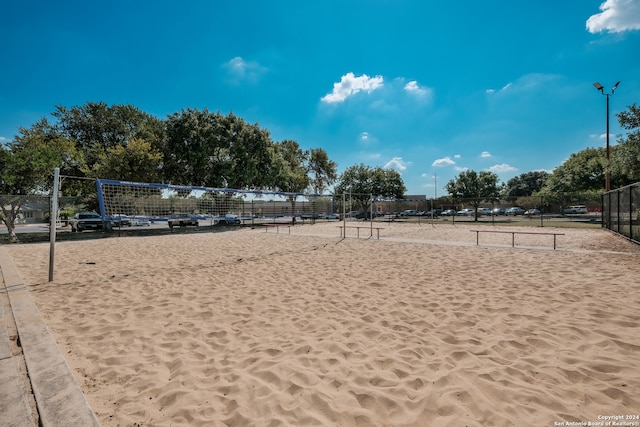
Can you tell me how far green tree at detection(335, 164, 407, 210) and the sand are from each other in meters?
33.9

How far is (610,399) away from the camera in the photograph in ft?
7.82

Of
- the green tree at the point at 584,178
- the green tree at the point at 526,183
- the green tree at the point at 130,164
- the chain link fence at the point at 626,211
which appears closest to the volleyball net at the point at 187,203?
the green tree at the point at 130,164

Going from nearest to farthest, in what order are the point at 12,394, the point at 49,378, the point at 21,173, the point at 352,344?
the point at 12,394
the point at 49,378
the point at 352,344
the point at 21,173

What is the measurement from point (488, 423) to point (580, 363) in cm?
161

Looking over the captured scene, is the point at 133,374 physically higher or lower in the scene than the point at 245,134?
lower

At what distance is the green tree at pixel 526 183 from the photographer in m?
86.4

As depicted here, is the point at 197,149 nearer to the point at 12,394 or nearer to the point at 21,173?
the point at 21,173

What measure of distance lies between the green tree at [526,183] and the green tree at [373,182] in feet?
208

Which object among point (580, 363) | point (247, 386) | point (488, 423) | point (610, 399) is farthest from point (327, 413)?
point (580, 363)

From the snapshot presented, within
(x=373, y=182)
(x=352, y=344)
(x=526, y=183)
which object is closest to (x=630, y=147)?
(x=352, y=344)

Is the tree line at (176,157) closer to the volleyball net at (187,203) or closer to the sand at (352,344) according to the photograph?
the volleyball net at (187,203)

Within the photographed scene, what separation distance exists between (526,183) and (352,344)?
110m

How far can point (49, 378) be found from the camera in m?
A: 2.65

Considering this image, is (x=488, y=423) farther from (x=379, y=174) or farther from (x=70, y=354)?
(x=379, y=174)
